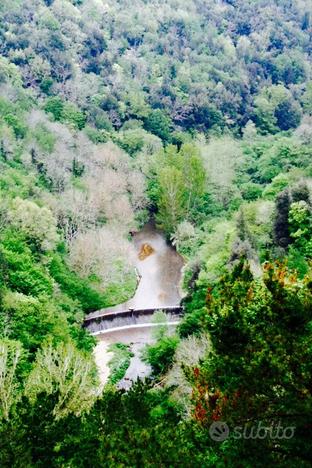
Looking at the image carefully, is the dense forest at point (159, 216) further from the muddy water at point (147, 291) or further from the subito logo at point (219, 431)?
the muddy water at point (147, 291)

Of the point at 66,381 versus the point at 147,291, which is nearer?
the point at 66,381

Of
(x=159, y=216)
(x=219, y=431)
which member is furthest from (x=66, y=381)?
(x=159, y=216)

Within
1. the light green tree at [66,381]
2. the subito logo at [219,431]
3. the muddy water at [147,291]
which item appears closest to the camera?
the subito logo at [219,431]

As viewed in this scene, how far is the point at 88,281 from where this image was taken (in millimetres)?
34406

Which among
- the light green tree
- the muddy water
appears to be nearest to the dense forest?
the light green tree

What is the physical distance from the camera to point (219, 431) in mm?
8461

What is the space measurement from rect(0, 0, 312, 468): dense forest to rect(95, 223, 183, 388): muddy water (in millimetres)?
1148

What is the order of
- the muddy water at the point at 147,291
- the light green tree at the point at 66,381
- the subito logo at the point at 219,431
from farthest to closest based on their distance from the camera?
the muddy water at the point at 147,291
the light green tree at the point at 66,381
the subito logo at the point at 219,431

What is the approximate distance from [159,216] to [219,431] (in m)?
36.7

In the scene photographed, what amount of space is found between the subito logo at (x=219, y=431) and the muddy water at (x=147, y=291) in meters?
15.0

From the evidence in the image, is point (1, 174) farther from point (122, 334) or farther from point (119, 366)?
point (119, 366)

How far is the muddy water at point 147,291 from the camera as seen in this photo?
91.7 feet

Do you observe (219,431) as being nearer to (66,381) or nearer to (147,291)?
(66,381)

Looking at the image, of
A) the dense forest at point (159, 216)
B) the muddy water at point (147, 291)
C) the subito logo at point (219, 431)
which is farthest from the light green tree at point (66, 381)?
the subito logo at point (219, 431)
